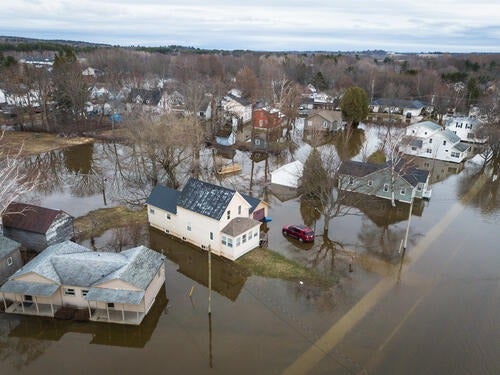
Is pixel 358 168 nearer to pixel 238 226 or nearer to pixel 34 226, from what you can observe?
pixel 238 226

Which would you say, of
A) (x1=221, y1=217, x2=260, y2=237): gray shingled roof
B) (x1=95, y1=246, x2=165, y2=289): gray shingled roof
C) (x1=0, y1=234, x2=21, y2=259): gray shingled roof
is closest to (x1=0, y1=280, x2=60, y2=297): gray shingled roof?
(x1=95, y1=246, x2=165, y2=289): gray shingled roof

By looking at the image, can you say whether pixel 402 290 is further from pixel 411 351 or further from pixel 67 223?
pixel 67 223

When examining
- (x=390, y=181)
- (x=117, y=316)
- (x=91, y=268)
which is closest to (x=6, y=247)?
(x=91, y=268)

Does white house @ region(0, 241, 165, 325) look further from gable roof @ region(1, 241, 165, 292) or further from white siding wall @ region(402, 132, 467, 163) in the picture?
white siding wall @ region(402, 132, 467, 163)

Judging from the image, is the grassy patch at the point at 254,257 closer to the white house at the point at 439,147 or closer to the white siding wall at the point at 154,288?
the white siding wall at the point at 154,288

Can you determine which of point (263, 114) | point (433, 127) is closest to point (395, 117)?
point (433, 127)

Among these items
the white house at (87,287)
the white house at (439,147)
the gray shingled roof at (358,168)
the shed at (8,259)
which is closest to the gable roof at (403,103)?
the white house at (439,147)
